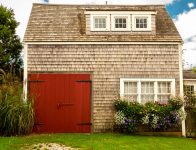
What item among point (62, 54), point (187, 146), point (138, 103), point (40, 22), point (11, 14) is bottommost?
point (187, 146)

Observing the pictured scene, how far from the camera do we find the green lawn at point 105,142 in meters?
13.2

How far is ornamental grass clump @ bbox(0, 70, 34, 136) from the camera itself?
15.7m

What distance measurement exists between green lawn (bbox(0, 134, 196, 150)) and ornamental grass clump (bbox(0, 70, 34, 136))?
0.58 meters

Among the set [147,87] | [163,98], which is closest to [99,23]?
[147,87]

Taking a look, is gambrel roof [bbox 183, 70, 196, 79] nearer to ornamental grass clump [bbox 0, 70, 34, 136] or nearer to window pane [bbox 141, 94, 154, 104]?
window pane [bbox 141, 94, 154, 104]

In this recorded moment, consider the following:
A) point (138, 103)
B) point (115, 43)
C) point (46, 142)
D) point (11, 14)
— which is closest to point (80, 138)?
point (46, 142)

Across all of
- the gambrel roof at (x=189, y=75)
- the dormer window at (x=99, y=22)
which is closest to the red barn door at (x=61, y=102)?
the dormer window at (x=99, y=22)

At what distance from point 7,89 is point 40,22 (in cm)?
402

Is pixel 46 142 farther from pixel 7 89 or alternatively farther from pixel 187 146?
pixel 187 146

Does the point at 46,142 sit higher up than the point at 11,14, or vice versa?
the point at 11,14

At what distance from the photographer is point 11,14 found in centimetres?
3631

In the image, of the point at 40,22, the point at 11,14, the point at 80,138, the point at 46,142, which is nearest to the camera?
the point at 46,142

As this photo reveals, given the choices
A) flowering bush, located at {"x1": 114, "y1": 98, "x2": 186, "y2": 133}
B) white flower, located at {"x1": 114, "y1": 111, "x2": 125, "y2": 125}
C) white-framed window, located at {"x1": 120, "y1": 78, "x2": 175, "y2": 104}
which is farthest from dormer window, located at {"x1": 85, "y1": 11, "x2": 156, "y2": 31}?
white flower, located at {"x1": 114, "y1": 111, "x2": 125, "y2": 125}

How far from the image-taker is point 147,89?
58.2 ft
